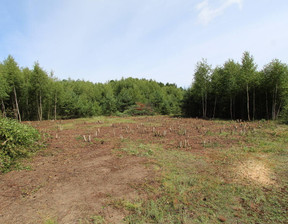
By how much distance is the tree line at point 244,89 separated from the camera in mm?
15719

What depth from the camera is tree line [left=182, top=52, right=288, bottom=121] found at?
15.7 metres

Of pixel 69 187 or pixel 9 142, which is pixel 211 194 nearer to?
pixel 69 187

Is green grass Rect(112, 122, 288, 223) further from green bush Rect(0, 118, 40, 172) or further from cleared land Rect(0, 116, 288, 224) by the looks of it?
green bush Rect(0, 118, 40, 172)

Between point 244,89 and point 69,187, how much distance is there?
21.6m

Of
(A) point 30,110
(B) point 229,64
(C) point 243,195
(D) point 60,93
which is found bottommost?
(C) point 243,195

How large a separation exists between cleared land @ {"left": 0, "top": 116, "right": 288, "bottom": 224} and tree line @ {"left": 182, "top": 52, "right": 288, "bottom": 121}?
1217 cm

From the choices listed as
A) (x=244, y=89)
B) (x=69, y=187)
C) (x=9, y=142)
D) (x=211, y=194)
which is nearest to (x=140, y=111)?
(x=244, y=89)

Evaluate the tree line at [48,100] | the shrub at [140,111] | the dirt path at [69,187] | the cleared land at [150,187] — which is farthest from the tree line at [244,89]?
the dirt path at [69,187]

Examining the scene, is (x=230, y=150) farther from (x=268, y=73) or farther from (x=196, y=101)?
(x=196, y=101)

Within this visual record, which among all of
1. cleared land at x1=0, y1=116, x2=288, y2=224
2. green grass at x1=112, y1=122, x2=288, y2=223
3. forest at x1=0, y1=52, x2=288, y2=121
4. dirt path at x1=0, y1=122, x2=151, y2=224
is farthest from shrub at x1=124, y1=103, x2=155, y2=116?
green grass at x1=112, y1=122, x2=288, y2=223

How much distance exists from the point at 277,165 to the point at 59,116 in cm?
3479

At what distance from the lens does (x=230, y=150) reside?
7.12 m

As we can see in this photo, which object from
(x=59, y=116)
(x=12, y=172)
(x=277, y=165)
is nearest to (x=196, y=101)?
(x=277, y=165)

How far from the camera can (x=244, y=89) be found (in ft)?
62.5
